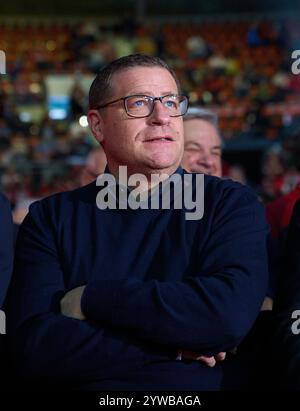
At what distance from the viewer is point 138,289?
1.91 metres

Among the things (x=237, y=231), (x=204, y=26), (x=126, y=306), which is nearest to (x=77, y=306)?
(x=126, y=306)

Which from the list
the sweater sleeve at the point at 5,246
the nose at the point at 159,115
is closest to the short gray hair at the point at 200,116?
the nose at the point at 159,115

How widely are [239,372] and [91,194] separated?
26.5 inches

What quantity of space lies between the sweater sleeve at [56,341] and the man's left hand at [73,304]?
23 mm

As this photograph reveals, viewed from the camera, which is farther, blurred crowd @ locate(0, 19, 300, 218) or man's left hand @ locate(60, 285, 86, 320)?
blurred crowd @ locate(0, 19, 300, 218)

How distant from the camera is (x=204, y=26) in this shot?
16859mm

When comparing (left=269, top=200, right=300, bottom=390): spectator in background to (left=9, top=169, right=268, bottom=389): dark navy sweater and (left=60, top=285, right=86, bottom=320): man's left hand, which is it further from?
(left=60, top=285, right=86, bottom=320): man's left hand

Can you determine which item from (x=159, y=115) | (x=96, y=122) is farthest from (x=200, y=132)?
(x=159, y=115)

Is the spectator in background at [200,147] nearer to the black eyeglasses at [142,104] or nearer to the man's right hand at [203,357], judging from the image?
the black eyeglasses at [142,104]

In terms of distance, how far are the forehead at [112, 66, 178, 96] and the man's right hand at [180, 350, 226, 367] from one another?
2.48 ft

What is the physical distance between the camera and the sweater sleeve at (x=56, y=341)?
1.91 metres

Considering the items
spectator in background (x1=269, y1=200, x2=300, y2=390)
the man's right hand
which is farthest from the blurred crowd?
the man's right hand

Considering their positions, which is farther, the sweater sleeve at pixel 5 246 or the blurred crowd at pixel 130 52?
the blurred crowd at pixel 130 52

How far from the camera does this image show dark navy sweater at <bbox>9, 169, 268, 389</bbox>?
1886mm
